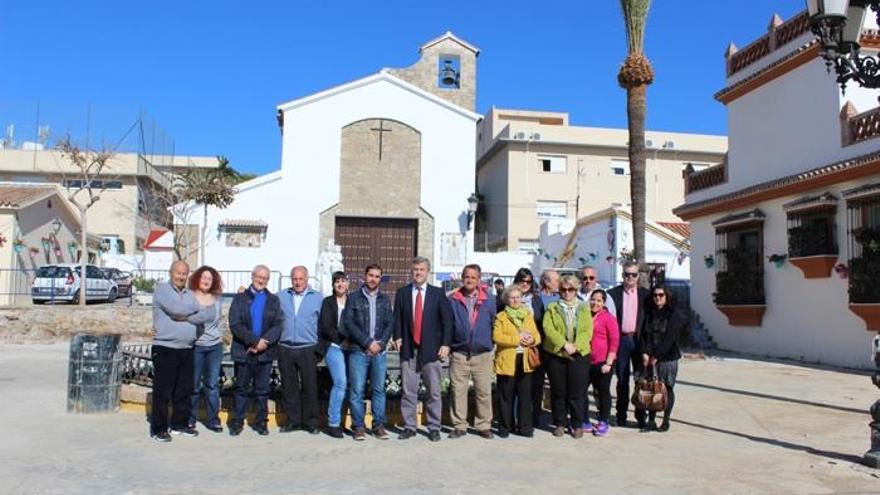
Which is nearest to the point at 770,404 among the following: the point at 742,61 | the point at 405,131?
the point at 742,61

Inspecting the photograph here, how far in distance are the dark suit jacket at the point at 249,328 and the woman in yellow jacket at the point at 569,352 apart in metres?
2.79

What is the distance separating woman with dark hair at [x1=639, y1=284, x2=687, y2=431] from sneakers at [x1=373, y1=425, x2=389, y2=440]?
2.80m

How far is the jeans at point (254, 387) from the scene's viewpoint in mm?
7414

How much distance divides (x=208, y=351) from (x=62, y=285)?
18122mm

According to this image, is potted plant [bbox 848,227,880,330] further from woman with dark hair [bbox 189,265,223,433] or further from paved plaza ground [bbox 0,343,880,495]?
woman with dark hair [bbox 189,265,223,433]

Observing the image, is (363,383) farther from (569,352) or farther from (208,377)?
(569,352)

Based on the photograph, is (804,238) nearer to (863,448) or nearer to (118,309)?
(863,448)

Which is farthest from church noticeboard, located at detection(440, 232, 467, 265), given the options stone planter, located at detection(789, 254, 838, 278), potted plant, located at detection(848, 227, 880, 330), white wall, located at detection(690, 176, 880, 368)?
potted plant, located at detection(848, 227, 880, 330)

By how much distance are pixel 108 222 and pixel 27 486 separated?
43.3 meters

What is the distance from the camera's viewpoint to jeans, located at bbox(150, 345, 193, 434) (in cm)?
715

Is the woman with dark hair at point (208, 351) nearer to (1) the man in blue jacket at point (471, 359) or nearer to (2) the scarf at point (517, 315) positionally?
(1) the man in blue jacket at point (471, 359)

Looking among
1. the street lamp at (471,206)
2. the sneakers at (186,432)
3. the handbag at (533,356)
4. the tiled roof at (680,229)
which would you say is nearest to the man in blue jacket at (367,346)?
the handbag at (533,356)

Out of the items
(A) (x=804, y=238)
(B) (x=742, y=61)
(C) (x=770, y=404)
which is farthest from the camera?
(B) (x=742, y=61)

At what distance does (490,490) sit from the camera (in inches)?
219
